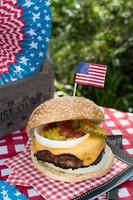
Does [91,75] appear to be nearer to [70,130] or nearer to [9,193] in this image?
[70,130]

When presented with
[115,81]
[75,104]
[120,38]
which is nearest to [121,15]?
[120,38]

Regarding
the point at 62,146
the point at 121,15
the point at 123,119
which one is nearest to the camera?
the point at 62,146

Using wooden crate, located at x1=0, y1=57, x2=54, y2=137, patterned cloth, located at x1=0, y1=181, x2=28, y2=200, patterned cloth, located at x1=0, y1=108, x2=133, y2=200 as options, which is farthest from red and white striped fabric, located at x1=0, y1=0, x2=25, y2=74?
patterned cloth, located at x1=0, y1=181, x2=28, y2=200

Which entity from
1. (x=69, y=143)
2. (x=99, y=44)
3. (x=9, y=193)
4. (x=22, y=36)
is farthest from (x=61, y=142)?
(x=99, y=44)

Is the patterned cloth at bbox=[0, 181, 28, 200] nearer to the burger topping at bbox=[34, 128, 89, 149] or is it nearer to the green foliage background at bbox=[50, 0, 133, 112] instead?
the burger topping at bbox=[34, 128, 89, 149]

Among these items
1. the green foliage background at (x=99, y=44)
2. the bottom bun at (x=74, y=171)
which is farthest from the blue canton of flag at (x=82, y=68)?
the green foliage background at (x=99, y=44)

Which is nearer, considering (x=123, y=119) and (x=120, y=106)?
(x=123, y=119)

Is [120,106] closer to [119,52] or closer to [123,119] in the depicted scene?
[119,52]
